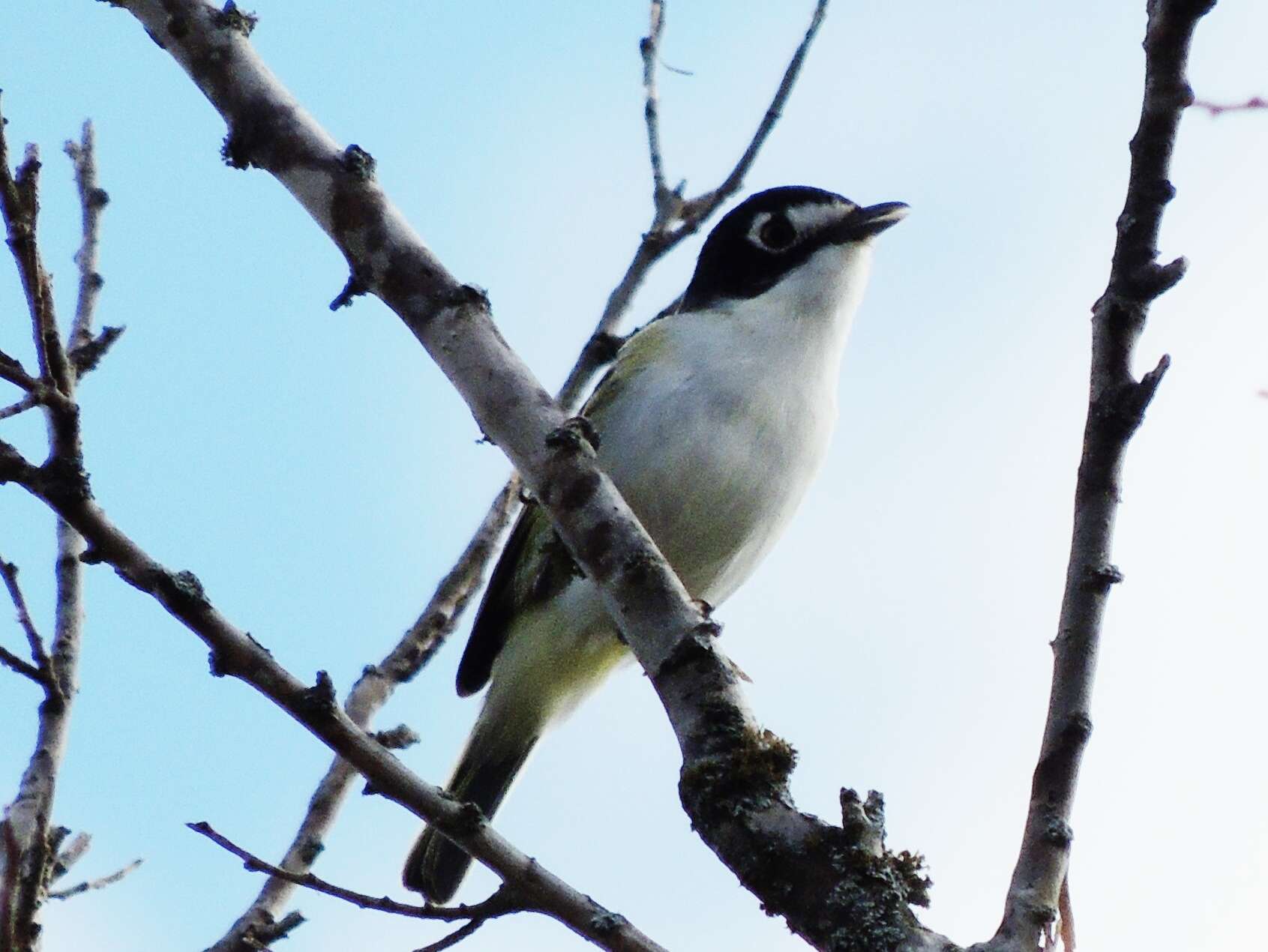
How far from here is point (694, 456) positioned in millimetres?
6836

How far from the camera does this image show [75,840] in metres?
5.64

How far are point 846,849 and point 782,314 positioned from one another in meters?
4.34

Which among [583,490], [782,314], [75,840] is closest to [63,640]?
[75,840]

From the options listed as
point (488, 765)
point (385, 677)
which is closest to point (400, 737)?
point (385, 677)

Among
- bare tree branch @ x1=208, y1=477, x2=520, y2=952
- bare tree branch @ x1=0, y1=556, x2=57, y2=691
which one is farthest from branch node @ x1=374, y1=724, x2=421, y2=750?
bare tree branch @ x1=0, y1=556, x2=57, y2=691

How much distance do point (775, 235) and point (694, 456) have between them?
5.74ft

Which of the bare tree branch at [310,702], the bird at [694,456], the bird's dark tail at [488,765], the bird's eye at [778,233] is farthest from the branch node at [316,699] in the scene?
the bird's eye at [778,233]

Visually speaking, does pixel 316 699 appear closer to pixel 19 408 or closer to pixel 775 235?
pixel 19 408

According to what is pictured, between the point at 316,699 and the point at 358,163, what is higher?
the point at 358,163

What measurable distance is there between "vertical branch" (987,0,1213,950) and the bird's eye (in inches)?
184

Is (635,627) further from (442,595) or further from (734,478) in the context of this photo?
(734,478)

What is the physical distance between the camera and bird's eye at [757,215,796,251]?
26.3 ft

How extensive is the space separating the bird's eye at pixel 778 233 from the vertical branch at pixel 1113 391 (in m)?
4.67

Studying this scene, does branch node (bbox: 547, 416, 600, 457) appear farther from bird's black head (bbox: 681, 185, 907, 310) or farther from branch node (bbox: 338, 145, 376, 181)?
bird's black head (bbox: 681, 185, 907, 310)
